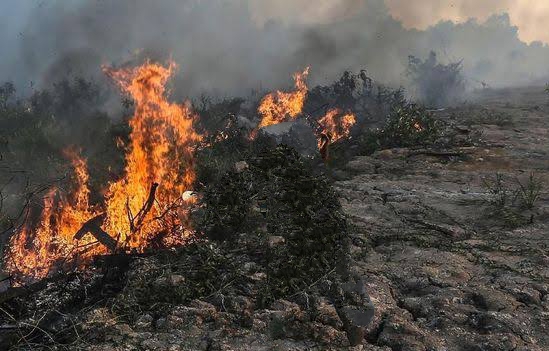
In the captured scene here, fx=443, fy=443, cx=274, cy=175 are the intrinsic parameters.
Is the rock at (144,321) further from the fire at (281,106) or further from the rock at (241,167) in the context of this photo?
the fire at (281,106)

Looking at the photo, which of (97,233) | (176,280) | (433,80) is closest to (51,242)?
(97,233)

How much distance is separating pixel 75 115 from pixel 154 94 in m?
6.97

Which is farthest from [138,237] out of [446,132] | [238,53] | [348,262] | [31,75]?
[31,75]

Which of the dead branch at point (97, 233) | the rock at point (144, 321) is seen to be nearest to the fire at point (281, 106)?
the dead branch at point (97, 233)

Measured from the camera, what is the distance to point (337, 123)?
12258 mm

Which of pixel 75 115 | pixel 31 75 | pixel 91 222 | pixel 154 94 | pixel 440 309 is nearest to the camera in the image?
pixel 440 309

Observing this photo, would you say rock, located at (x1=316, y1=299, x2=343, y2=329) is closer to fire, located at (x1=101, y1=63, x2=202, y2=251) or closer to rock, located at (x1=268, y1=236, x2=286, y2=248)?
rock, located at (x1=268, y1=236, x2=286, y2=248)

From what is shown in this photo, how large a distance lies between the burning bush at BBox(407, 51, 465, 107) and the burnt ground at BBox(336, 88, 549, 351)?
6924 millimetres

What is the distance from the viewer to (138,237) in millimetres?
5297

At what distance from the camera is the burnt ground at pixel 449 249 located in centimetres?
347

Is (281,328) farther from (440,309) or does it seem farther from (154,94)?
(154,94)

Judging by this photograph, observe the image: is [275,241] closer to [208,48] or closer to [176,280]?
[176,280]

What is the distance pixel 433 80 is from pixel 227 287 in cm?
1435

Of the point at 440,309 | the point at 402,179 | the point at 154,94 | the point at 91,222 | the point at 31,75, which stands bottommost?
the point at 440,309
